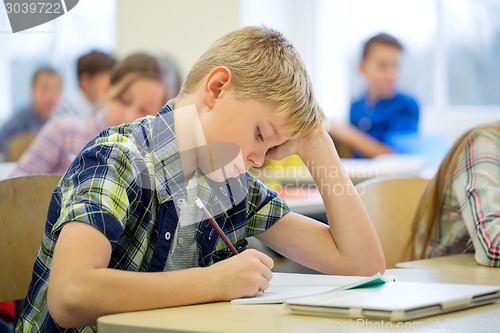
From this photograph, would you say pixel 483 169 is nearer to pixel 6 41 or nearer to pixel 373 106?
pixel 373 106

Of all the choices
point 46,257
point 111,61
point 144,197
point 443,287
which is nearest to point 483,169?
point 443,287

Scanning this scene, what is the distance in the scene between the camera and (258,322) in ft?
2.99

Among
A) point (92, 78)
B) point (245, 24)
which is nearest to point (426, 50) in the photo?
point (245, 24)

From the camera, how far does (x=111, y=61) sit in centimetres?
441

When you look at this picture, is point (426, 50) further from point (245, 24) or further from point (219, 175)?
point (219, 175)

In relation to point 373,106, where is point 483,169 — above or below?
above

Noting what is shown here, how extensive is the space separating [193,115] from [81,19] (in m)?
5.06

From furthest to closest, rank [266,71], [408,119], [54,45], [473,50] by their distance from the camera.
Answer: [54,45]
[473,50]
[408,119]
[266,71]

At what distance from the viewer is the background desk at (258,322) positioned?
0.87 meters

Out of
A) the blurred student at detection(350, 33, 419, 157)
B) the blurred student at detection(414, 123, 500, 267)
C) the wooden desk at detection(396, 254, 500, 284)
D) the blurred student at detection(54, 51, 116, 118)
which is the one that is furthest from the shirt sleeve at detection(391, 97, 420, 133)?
the wooden desk at detection(396, 254, 500, 284)

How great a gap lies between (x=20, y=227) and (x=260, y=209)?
0.45 m

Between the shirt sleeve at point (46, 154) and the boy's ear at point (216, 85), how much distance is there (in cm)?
176

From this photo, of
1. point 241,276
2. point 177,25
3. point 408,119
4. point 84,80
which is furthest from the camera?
point 177,25

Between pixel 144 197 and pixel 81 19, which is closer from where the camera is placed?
pixel 144 197
